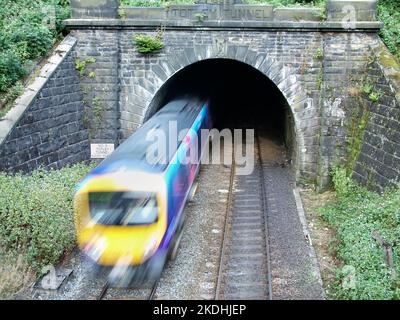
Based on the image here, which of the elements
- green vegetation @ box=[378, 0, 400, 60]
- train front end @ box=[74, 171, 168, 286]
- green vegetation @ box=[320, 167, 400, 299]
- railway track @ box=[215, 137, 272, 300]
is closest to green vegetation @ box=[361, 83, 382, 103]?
green vegetation @ box=[378, 0, 400, 60]

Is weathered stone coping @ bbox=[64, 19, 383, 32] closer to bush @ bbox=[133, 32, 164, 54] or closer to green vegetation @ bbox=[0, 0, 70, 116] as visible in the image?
bush @ bbox=[133, 32, 164, 54]

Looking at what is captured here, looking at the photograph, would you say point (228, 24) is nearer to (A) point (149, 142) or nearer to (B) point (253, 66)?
(B) point (253, 66)

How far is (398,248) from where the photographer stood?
902cm

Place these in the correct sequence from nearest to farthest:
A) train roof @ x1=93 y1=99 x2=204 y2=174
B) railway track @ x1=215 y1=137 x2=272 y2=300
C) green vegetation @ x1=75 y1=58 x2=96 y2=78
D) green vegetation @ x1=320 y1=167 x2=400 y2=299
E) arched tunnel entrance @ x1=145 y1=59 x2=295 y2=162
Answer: green vegetation @ x1=320 y1=167 x2=400 y2=299, train roof @ x1=93 y1=99 x2=204 y2=174, railway track @ x1=215 y1=137 x2=272 y2=300, green vegetation @ x1=75 y1=58 x2=96 y2=78, arched tunnel entrance @ x1=145 y1=59 x2=295 y2=162

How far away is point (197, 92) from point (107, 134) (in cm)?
373

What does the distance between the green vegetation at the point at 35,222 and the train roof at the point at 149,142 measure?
1522mm

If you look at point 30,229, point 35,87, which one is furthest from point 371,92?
point 30,229

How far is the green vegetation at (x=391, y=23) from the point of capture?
546 inches

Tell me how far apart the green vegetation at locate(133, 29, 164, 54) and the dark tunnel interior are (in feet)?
4.55

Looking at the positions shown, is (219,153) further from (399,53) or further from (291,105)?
(399,53)

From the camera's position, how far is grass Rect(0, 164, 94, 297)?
28.7ft

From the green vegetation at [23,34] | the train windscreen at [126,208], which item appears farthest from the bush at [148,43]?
the train windscreen at [126,208]
